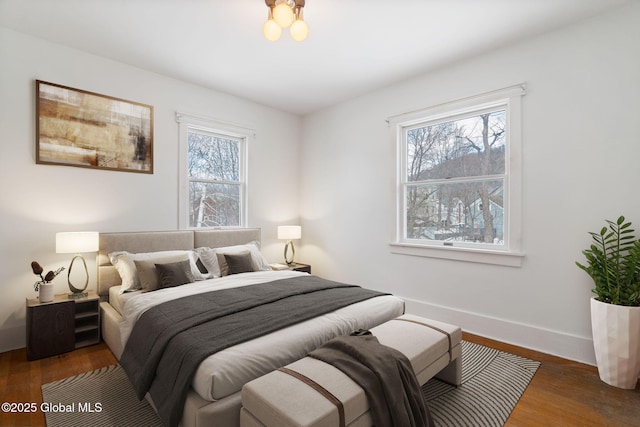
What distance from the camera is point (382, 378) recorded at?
5.14 ft

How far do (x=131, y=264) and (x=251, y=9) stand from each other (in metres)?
2.55

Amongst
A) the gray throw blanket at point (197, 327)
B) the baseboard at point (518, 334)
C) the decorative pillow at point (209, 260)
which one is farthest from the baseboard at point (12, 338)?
the baseboard at point (518, 334)

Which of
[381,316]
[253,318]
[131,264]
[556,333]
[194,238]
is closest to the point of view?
[253,318]

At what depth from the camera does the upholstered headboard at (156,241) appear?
3.19m

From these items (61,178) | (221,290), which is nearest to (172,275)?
(221,290)

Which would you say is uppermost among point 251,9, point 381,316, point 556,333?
point 251,9

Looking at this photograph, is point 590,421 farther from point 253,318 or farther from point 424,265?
point 253,318

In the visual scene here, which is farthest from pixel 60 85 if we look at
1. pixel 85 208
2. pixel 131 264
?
pixel 131 264

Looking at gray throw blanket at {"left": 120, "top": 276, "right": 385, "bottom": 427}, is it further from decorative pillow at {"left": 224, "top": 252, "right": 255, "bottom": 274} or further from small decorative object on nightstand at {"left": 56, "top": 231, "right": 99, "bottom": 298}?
small decorative object on nightstand at {"left": 56, "top": 231, "right": 99, "bottom": 298}

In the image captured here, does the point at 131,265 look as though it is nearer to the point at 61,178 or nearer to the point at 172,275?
the point at 172,275

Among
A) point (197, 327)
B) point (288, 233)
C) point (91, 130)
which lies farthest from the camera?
point (288, 233)

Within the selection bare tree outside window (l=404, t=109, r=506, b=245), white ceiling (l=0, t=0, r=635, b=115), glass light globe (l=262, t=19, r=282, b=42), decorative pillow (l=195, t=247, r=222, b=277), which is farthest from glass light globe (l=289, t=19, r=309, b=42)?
decorative pillow (l=195, t=247, r=222, b=277)

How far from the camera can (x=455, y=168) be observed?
3.61m

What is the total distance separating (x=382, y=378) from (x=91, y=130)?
3.60 meters
